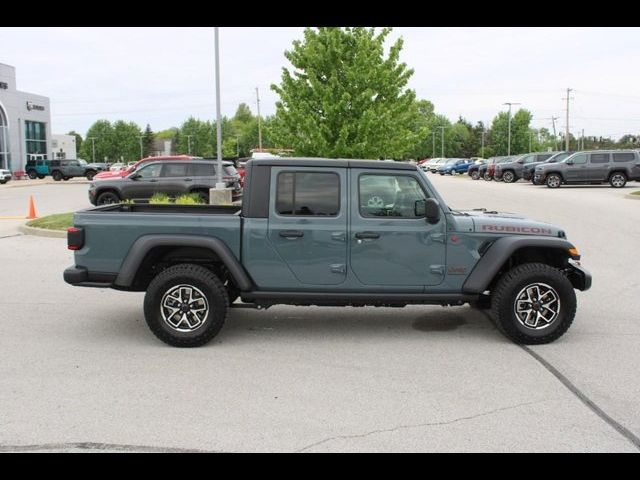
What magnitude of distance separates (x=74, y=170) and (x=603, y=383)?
161 feet

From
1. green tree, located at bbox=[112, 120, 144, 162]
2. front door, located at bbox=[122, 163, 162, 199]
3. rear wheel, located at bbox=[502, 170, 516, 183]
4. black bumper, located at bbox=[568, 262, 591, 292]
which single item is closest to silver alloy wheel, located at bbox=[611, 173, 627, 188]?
rear wheel, located at bbox=[502, 170, 516, 183]

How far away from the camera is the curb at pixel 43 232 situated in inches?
524

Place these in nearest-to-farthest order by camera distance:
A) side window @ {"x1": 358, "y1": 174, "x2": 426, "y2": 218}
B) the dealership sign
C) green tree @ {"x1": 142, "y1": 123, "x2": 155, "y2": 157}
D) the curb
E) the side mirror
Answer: the side mirror < side window @ {"x1": 358, "y1": 174, "x2": 426, "y2": 218} < the curb < the dealership sign < green tree @ {"x1": 142, "y1": 123, "x2": 155, "y2": 157}

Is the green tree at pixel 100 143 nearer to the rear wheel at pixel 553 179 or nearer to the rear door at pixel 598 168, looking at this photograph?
the rear wheel at pixel 553 179

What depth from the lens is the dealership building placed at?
190ft

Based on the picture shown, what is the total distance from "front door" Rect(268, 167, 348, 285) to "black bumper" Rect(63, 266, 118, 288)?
1.54 m

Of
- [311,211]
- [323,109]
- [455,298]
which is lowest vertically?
[455,298]

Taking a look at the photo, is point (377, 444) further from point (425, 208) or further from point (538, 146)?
point (538, 146)

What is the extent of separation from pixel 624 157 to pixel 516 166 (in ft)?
28.9

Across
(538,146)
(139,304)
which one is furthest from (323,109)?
(538,146)

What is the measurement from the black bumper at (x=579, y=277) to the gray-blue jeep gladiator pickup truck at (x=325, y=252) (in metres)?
0.26

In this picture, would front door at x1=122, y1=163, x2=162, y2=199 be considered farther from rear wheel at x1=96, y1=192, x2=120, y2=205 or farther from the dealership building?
the dealership building

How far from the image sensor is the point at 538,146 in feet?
360

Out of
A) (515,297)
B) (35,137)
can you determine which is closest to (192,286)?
(515,297)
